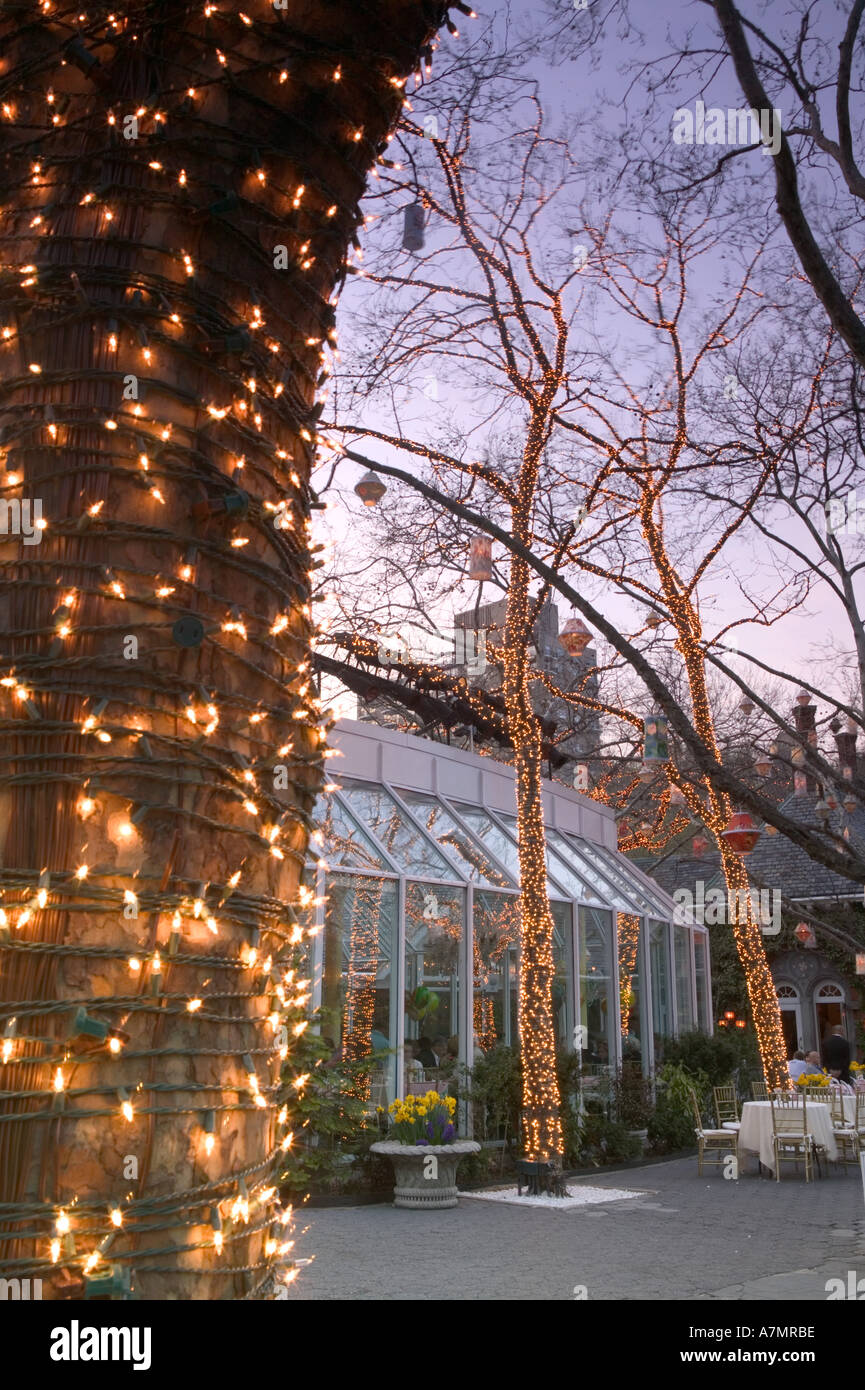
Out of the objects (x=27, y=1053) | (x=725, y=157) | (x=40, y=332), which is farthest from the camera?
(x=725, y=157)

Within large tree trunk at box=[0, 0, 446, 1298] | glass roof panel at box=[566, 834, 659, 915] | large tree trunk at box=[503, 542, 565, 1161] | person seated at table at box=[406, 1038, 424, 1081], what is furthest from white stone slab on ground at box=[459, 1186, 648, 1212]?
large tree trunk at box=[0, 0, 446, 1298]

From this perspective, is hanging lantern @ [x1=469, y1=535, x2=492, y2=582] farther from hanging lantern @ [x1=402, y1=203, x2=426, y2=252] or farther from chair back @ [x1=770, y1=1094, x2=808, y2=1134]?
chair back @ [x1=770, y1=1094, x2=808, y2=1134]

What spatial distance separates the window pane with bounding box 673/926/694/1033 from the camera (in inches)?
679

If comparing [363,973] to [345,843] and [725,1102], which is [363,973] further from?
[725,1102]

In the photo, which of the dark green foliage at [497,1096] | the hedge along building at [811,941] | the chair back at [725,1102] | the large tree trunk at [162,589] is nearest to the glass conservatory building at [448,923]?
the dark green foliage at [497,1096]

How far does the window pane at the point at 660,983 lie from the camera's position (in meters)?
16.0

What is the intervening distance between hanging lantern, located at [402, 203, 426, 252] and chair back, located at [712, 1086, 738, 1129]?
1029 centimetres

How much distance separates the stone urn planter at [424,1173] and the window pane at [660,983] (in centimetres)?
703

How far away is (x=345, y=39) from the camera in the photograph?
2107mm

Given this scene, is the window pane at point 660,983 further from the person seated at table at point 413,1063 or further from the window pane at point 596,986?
the person seated at table at point 413,1063

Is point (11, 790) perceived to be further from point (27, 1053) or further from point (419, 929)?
point (419, 929)
